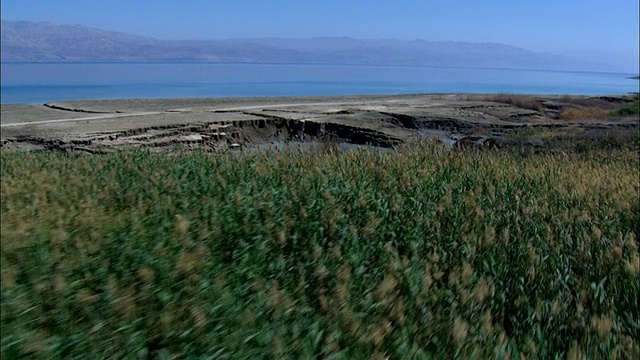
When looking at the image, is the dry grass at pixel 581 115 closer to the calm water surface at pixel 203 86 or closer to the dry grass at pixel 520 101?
the dry grass at pixel 520 101

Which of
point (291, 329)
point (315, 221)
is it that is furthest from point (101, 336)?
point (315, 221)

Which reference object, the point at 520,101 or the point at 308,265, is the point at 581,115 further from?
the point at 308,265

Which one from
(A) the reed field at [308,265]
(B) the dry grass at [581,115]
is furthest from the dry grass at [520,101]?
(A) the reed field at [308,265]

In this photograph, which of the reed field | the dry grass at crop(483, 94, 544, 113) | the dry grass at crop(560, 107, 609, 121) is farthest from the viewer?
the dry grass at crop(483, 94, 544, 113)

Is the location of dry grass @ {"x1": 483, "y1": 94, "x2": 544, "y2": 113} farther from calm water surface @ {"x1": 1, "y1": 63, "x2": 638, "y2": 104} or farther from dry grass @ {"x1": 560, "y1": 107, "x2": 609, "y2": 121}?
calm water surface @ {"x1": 1, "y1": 63, "x2": 638, "y2": 104}

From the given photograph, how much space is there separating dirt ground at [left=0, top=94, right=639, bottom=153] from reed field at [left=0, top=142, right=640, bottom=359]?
7.16 metres

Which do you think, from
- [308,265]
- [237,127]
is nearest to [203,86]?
[237,127]

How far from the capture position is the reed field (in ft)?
6.78

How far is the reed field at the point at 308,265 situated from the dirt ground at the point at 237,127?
7.16 m

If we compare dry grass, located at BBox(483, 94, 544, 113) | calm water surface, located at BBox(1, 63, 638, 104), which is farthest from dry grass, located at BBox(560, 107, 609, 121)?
calm water surface, located at BBox(1, 63, 638, 104)

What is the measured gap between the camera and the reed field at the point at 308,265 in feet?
6.78

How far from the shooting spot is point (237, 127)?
1852 centimetres

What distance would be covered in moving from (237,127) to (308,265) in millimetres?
15564

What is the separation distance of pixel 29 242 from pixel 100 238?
32cm
